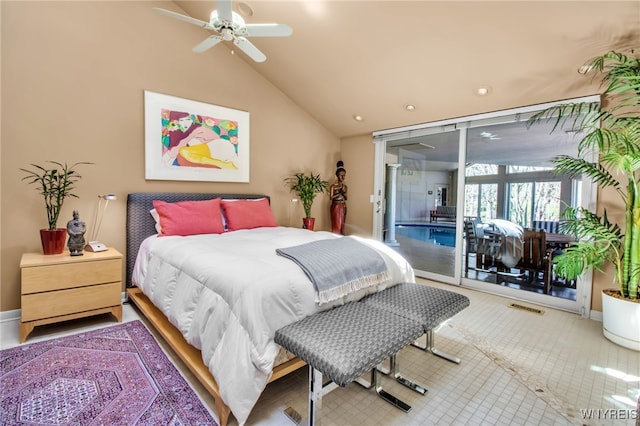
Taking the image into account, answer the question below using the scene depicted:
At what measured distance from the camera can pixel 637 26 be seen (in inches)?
90.0

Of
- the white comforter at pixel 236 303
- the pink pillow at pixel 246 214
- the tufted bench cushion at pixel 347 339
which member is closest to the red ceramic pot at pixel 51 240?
the white comforter at pixel 236 303

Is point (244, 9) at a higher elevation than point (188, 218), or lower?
higher

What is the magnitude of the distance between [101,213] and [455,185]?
414 centimetres

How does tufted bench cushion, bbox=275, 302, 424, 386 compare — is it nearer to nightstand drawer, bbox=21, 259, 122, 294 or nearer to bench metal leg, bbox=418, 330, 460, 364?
bench metal leg, bbox=418, 330, 460, 364

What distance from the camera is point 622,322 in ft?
8.07

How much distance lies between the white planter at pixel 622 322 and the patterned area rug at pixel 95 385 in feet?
10.2

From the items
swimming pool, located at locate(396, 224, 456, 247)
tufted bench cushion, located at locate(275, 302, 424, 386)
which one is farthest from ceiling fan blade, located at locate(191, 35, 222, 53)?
swimming pool, located at locate(396, 224, 456, 247)

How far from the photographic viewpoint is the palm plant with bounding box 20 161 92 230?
8.91 ft

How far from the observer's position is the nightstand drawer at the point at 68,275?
7.60 ft

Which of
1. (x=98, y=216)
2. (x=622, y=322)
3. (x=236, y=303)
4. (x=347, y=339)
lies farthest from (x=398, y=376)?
(x=98, y=216)

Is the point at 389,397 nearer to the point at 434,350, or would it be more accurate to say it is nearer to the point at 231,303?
the point at 434,350

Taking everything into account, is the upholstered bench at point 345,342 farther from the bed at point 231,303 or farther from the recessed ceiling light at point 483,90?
the recessed ceiling light at point 483,90

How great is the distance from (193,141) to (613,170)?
434 cm

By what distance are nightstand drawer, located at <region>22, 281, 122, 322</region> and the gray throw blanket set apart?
1661 mm
